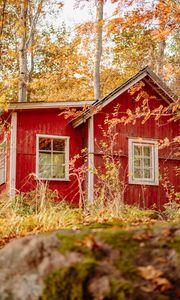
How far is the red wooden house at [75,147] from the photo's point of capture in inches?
597

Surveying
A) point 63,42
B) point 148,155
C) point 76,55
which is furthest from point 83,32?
point 63,42

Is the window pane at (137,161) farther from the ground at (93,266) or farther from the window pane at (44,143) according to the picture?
the ground at (93,266)

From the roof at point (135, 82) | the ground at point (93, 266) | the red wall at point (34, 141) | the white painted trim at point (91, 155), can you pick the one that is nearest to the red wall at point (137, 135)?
the white painted trim at point (91, 155)

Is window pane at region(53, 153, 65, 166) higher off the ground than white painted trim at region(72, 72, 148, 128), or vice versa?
white painted trim at region(72, 72, 148, 128)

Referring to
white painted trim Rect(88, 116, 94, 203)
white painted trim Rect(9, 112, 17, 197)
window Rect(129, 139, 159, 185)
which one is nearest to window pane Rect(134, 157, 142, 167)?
window Rect(129, 139, 159, 185)

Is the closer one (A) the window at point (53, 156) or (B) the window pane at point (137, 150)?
(A) the window at point (53, 156)

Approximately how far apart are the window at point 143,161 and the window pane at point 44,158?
2.72 meters

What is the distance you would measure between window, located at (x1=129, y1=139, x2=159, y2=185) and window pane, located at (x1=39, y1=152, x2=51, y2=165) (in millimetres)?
2725

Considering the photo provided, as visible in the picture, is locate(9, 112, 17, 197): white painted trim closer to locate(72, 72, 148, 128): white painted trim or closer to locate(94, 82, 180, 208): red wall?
locate(72, 72, 148, 128): white painted trim

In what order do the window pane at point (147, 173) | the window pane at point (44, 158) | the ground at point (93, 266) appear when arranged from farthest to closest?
1. the window pane at point (147, 173)
2. the window pane at point (44, 158)
3. the ground at point (93, 266)

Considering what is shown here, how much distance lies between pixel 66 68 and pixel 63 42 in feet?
9.80

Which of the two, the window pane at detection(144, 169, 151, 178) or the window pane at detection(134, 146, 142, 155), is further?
the window pane at detection(134, 146, 142, 155)

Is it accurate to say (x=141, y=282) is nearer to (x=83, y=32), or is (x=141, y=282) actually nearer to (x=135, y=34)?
(x=83, y=32)

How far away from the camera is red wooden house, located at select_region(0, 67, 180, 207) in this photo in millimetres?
15156
